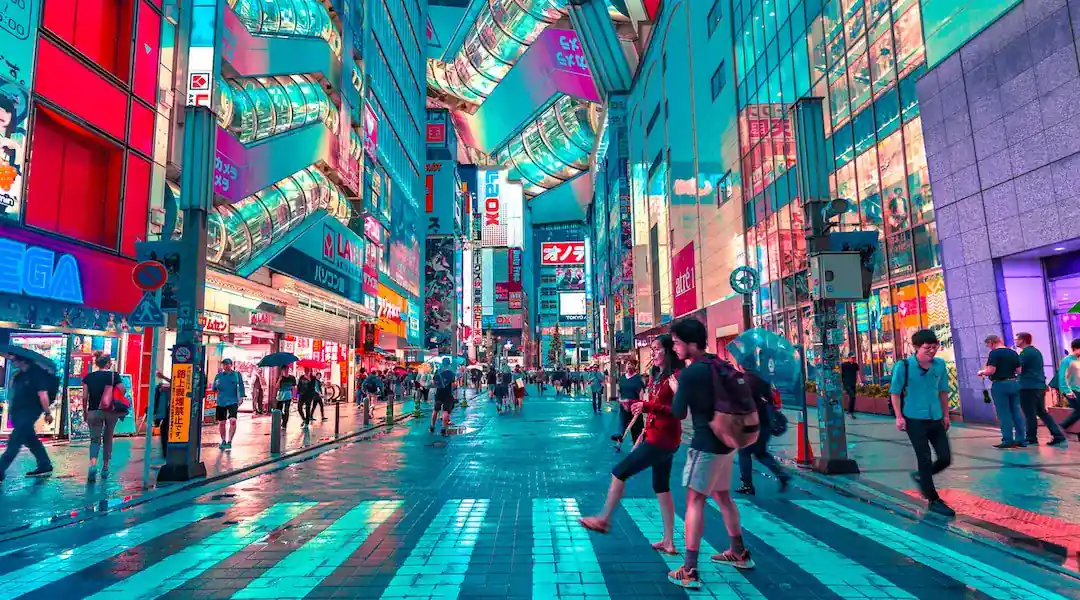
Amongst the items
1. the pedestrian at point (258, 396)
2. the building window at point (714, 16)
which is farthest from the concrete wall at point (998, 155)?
the pedestrian at point (258, 396)

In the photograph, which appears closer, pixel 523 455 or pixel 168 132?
pixel 523 455

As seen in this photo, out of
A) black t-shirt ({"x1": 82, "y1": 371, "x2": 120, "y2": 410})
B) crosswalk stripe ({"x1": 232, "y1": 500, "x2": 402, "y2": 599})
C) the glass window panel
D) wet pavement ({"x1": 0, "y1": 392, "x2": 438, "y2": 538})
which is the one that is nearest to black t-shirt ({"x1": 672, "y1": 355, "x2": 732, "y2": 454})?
crosswalk stripe ({"x1": 232, "y1": 500, "x2": 402, "y2": 599})

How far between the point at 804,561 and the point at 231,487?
7389mm

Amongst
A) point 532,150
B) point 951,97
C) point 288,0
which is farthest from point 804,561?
point 532,150

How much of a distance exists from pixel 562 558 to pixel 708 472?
4.68 ft

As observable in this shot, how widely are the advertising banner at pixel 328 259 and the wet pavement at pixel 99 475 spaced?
850 centimetres

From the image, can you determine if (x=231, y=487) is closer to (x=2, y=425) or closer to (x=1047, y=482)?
(x=2, y=425)

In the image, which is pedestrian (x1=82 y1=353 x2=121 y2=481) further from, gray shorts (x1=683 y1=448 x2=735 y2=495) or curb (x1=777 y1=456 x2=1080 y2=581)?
curb (x1=777 y1=456 x2=1080 y2=581)

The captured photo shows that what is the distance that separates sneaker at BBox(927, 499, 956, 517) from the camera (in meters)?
6.32

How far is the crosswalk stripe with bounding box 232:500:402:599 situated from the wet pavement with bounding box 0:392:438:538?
3113 mm

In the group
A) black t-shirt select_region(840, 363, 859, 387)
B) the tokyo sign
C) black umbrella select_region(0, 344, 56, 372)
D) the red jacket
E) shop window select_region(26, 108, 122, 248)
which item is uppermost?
the tokyo sign

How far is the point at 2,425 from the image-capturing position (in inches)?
554

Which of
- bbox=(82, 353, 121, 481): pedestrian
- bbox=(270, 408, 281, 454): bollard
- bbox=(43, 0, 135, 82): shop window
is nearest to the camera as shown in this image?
bbox=(82, 353, 121, 481): pedestrian

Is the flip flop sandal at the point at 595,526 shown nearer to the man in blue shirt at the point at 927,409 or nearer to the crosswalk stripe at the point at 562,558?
the crosswalk stripe at the point at 562,558
